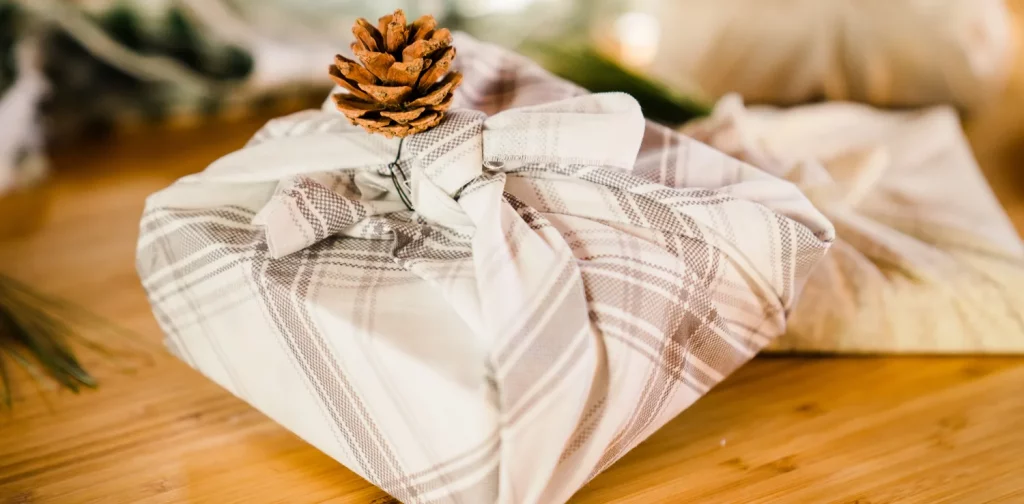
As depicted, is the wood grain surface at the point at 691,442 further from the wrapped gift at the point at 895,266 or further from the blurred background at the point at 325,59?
the blurred background at the point at 325,59

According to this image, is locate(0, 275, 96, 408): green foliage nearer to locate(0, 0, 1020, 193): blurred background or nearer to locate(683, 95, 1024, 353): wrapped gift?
locate(0, 0, 1020, 193): blurred background

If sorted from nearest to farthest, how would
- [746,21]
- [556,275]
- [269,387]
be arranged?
[556,275]
[269,387]
[746,21]

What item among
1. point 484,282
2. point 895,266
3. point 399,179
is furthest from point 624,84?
point 484,282

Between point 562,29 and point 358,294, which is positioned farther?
point 562,29

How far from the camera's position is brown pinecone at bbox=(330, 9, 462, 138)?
619mm

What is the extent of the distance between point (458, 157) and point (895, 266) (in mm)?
487

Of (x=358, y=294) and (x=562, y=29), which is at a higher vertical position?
(x=358, y=294)

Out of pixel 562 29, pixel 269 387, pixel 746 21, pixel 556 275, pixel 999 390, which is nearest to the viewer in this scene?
pixel 556 275

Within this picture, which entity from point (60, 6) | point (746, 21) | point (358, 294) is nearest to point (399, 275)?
point (358, 294)

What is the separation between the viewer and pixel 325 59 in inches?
61.2

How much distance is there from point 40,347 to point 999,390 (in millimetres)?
985

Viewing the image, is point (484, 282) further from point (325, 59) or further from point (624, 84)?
point (325, 59)

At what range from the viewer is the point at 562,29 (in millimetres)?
1906

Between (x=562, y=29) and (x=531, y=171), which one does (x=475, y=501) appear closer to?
(x=531, y=171)
